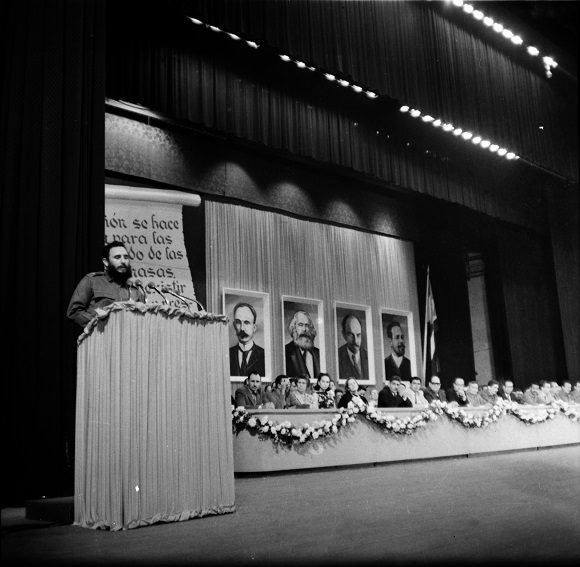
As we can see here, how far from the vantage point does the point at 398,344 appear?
42.6 feet

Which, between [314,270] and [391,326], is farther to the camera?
[391,326]

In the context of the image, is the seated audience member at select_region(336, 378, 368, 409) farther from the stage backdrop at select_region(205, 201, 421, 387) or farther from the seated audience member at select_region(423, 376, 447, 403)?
the stage backdrop at select_region(205, 201, 421, 387)

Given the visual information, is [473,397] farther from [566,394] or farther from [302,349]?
[302,349]

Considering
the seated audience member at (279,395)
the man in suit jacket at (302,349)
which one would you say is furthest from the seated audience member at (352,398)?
the man in suit jacket at (302,349)

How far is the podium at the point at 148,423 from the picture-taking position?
108 inches

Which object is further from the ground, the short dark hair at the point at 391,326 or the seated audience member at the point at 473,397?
the short dark hair at the point at 391,326

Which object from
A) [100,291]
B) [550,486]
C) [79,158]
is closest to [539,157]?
[550,486]

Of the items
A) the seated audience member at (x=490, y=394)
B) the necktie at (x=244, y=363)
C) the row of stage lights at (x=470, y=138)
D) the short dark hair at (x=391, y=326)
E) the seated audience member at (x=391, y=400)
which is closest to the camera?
the seated audience member at (x=391, y=400)

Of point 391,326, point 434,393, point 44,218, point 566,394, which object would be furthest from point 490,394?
point 44,218

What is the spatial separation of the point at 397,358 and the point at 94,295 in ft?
33.4

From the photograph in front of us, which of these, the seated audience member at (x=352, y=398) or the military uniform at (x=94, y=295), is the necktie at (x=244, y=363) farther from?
the military uniform at (x=94, y=295)

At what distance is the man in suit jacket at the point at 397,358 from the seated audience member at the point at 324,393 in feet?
15.0

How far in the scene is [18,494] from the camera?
368 centimetres

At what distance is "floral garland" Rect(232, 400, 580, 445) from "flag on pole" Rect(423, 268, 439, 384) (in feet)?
15.0
